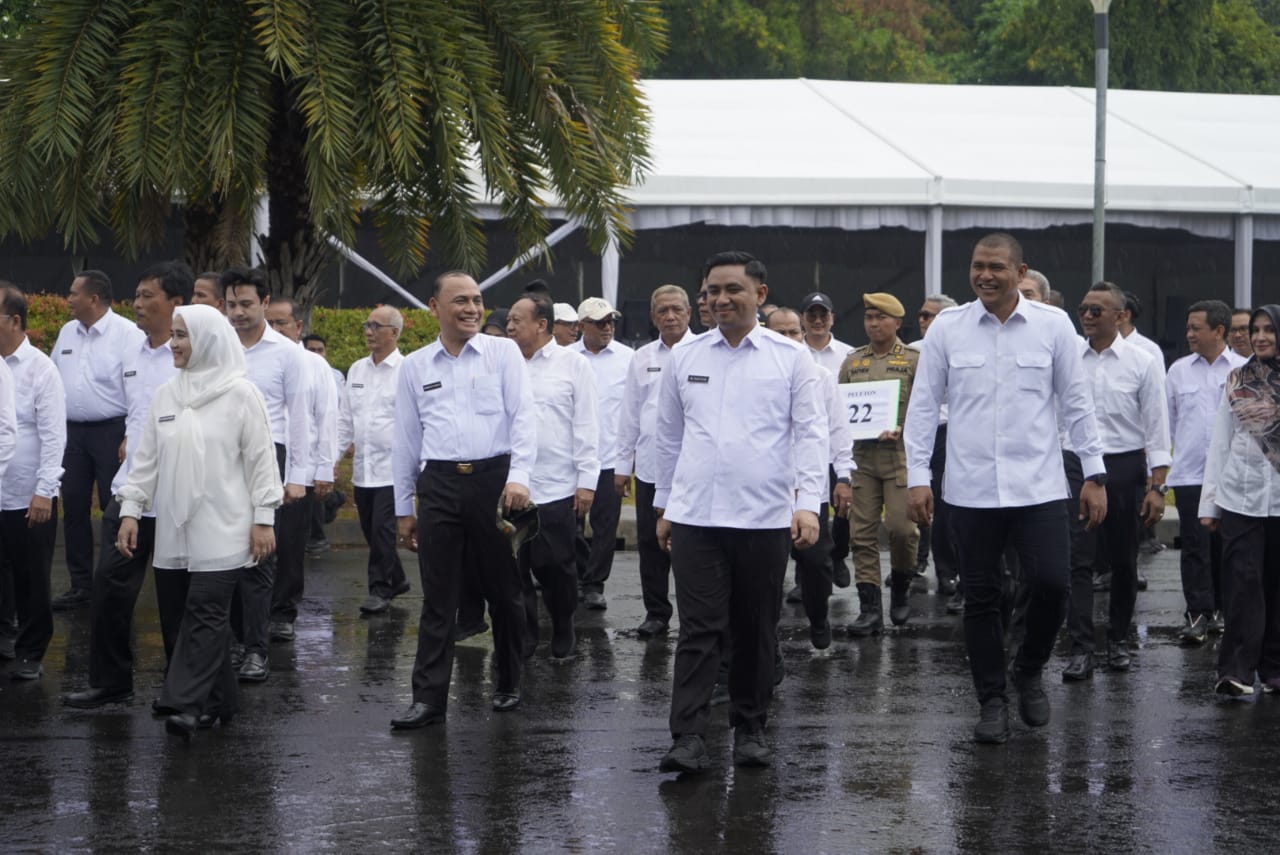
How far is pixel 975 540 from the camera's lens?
7.34 metres

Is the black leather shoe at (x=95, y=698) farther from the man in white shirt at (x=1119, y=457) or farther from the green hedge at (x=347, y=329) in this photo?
the green hedge at (x=347, y=329)

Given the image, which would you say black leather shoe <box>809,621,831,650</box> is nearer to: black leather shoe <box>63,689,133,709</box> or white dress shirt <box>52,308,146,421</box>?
black leather shoe <box>63,689,133,709</box>

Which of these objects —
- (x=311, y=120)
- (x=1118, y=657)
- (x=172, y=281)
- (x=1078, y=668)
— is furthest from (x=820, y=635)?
(x=311, y=120)

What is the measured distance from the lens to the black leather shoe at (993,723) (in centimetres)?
723

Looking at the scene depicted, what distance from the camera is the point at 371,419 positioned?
456 inches

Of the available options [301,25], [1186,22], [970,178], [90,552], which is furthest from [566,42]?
[1186,22]

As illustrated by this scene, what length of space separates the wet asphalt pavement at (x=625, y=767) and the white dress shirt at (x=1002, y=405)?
1.06 metres

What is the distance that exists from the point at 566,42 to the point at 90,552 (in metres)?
6.20

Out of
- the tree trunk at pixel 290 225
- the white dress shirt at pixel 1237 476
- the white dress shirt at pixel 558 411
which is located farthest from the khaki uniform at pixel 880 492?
the tree trunk at pixel 290 225

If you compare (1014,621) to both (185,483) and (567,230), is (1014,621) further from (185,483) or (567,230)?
(567,230)

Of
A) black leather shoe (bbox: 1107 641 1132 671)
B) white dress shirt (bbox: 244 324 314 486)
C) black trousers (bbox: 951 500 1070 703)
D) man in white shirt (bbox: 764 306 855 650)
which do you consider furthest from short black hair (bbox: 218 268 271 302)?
black leather shoe (bbox: 1107 641 1132 671)

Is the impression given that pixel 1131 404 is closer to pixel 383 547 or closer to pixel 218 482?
pixel 383 547

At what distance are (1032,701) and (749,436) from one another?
5.78 ft

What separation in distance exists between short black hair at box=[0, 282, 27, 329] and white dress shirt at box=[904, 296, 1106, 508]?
4536mm
